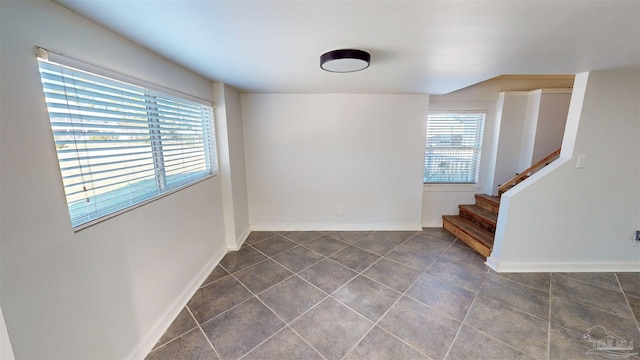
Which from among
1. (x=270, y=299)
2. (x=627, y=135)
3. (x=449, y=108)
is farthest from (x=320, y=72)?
(x=627, y=135)

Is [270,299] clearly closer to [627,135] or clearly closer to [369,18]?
[369,18]

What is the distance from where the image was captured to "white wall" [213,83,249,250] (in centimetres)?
267

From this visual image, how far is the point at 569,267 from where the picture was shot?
2.47 meters

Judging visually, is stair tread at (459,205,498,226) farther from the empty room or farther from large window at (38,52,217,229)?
large window at (38,52,217,229)

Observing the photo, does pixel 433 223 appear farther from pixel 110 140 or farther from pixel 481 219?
pixel 110 140

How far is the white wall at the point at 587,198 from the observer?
2.16 meters

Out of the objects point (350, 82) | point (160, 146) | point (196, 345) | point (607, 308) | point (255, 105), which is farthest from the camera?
point (255, 105)

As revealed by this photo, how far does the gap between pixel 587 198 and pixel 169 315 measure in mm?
4027

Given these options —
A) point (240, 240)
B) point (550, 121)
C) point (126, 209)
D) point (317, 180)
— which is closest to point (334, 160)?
point (317, 180)

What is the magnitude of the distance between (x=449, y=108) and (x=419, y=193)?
134 centimetres

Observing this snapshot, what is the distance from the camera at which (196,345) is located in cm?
162

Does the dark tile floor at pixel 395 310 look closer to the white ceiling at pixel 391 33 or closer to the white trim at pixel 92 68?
the white trim at pixel 92 68

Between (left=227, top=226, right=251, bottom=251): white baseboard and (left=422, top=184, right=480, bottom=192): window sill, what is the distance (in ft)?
9.16

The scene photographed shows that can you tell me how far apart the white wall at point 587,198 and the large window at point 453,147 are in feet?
3.97
